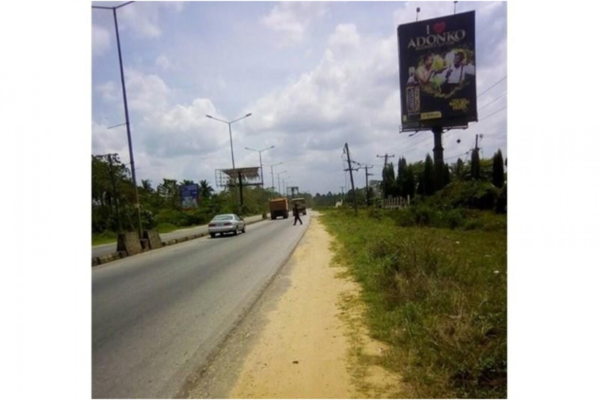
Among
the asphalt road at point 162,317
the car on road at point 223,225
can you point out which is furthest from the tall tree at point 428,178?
the asphalt road at point 162,317

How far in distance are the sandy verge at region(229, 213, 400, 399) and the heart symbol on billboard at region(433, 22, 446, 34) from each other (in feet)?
99.7

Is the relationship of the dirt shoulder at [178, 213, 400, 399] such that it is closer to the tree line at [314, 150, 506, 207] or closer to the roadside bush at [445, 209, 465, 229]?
the roadside bush at [445, 209, 465, 229]

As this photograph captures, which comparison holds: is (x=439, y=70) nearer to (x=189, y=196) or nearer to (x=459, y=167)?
(x=459, y=167)

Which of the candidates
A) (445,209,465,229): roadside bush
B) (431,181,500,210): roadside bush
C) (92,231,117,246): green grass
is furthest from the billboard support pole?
(92,231,117,246): green grass

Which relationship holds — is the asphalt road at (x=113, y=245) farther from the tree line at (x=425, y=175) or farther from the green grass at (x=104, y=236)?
the tree line at (x=425, y=175)

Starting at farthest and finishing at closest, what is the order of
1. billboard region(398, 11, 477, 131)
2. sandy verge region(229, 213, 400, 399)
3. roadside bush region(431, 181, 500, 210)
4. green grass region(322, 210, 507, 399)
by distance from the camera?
billboard region(398, 11, 477, 131), roadside bush region(431, 181, 500, 210), sandy verge region(229, 213, 400, 399), green grass region(322, 210, 507, 399)

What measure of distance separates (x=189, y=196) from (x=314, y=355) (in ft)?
150

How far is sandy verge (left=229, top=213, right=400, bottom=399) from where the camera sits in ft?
12.2

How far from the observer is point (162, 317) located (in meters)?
6.36

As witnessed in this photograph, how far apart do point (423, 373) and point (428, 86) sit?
3376cm

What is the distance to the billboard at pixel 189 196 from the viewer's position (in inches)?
1896

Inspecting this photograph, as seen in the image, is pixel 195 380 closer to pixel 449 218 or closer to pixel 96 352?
pixel 96 352

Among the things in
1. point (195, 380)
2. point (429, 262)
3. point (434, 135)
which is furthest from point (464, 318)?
point (434, 135)

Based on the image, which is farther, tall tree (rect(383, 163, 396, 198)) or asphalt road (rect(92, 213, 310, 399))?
tall tree (rect(383, 163, 396, 198))
